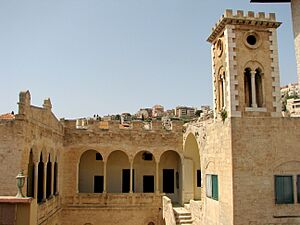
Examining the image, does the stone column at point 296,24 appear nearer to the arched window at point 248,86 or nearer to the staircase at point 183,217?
the arched window at point 248,86

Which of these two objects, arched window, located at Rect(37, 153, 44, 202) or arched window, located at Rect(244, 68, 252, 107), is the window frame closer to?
arched window, located at Rect(244, 68, 252, 107)

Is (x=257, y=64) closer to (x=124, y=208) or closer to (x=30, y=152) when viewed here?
(x=30, y=152)

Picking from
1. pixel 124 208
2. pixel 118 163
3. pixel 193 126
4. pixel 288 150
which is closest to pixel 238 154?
pixel 288 150

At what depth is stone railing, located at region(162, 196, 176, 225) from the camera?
19819 mm

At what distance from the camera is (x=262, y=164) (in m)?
14.5

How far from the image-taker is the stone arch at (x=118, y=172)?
25.6 meters

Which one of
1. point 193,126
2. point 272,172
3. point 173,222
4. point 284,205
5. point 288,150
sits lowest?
point 173,222

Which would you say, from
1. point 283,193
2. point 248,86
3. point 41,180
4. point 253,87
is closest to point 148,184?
point 41,180

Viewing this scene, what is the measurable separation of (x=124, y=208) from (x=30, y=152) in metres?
8.96

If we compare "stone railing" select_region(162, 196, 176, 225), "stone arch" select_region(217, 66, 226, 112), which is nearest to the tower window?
"stone arch" select_region(217, 66, 226, 112)

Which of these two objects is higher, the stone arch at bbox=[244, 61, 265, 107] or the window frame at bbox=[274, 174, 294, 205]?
the stone arch at bbox=[244, 61, 265, 107]

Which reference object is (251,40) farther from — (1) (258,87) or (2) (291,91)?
(2) (291,91)

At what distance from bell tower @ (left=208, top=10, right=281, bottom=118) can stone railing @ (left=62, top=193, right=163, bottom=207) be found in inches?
400

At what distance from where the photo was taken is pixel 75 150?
23.2m
